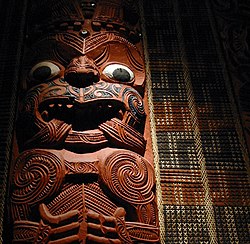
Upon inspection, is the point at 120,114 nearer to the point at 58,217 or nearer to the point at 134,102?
the point at 134,102

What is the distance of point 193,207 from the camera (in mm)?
3854

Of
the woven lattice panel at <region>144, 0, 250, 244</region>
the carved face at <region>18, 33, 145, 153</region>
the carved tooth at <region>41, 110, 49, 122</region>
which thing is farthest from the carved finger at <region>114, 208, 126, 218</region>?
the carved tooth at <region>41, 110, 49, 122</region>

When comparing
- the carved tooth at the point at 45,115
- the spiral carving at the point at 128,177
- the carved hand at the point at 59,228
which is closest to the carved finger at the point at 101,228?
→ the carved hand at the point at 59,228

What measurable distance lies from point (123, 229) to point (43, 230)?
2.05 feet

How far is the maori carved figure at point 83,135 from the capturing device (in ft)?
11.1

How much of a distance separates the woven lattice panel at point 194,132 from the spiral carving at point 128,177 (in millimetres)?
284

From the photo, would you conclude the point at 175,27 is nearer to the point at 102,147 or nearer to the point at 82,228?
the point at 102,147

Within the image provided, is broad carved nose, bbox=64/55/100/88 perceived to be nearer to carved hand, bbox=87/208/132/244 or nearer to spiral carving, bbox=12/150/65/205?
spiral carving, bbox=12/150/65/205

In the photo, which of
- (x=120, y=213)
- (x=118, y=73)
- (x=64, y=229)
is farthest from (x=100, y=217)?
(x=118, y=73)

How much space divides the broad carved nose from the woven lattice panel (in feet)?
2.50

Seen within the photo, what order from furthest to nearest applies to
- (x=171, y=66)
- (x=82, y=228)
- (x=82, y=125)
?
1. (x=171, y=66)
2. (x=82, y=125)
3. (x=82, y=228)

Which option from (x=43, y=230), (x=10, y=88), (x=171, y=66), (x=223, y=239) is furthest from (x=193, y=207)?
(x=10, y=88)

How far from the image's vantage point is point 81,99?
12.8ft

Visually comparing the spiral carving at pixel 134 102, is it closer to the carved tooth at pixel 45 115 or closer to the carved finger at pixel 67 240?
the carved tooth at pixel 45 115
